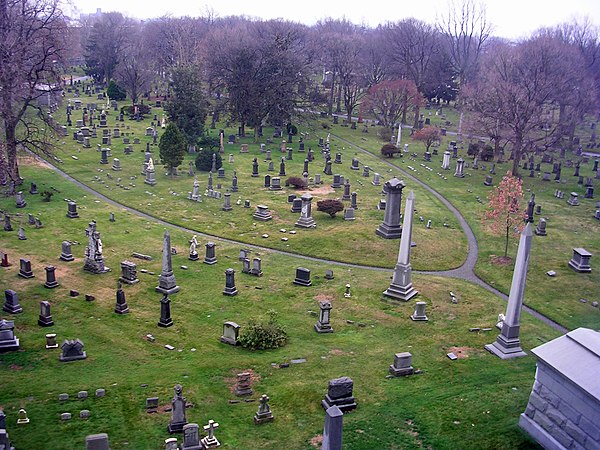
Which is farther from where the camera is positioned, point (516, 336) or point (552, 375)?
point (516, 336)

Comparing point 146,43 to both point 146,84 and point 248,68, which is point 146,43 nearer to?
point 146,84

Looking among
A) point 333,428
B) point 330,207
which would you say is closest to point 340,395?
point 333,428

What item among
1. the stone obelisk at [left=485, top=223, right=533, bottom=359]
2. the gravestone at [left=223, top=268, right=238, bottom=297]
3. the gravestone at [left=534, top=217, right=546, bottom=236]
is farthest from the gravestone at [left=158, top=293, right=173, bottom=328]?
the gravestone at [left=534, top=217, right=546, bottom=236]

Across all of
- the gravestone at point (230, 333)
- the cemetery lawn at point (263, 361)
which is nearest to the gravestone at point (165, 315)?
the cemetery lawn at point (263, 361)

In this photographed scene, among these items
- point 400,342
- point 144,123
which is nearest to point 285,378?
point 400,342

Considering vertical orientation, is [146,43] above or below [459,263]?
above

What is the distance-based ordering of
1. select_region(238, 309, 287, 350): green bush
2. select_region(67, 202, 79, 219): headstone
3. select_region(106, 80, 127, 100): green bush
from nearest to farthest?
select_region(238, 309, 287, 350): green bush < select_region(67, 202, 79, 219): headstone < select_region(106, 80, 127, 100): green bush

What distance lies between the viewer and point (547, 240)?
29.4 meters

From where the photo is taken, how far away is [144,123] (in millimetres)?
58125

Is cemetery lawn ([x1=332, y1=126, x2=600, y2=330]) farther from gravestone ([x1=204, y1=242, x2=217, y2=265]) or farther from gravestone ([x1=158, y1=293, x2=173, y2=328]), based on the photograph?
gravestone ([x1=158, y1=293, x2=173, y2=328])

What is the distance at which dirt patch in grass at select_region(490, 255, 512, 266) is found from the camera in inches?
1016

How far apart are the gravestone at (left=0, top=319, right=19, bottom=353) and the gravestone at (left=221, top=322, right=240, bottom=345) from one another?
19.9 feet

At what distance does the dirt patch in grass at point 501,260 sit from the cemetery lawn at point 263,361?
307cm

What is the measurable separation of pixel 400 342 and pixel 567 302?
8.47m
